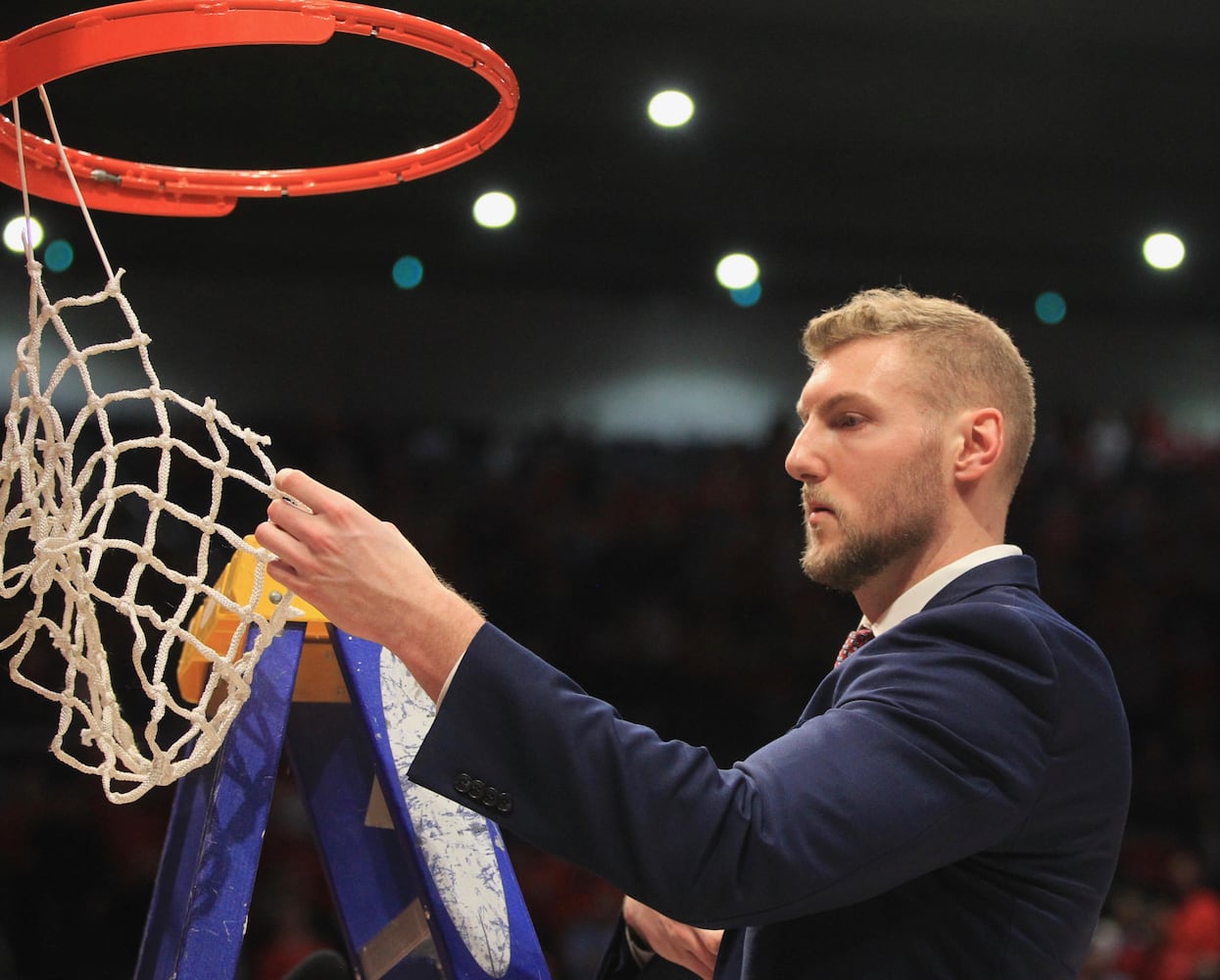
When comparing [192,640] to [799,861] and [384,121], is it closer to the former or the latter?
[799,861]

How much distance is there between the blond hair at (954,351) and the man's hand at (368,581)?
0.61 metres

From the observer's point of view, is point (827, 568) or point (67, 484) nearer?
point (827, 568)

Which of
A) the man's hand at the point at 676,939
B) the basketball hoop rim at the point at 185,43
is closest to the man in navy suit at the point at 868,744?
the man's hand at the point at 676,939

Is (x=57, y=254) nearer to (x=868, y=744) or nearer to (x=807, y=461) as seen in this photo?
(x=807, y=461)

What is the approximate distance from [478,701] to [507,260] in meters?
5.88

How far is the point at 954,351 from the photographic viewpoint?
62.9 inches

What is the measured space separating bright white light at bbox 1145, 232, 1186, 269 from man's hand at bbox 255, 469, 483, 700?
539 cm

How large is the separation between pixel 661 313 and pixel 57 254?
3611 millimetres

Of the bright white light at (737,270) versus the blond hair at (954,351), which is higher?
the bright white light at (737,270)

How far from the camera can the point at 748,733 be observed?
636cm

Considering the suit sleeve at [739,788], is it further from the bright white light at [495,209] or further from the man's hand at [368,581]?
the bright white light at [495,209]

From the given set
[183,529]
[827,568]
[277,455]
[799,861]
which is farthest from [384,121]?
[799,861]

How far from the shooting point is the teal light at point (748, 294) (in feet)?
23.7

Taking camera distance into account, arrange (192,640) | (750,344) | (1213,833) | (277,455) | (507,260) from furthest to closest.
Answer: (750,344)
(507,260)
(277,455)
(1213,833)
(192,640)
